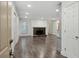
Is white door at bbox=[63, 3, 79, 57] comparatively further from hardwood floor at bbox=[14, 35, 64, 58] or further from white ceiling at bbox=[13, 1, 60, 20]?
white ceiling at bbox=[13, 1, 60, 20]

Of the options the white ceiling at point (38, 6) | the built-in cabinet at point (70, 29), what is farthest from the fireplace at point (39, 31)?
the built-in cabinet at point (70, 29)

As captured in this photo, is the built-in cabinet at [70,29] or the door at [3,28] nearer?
the door at [3,28]

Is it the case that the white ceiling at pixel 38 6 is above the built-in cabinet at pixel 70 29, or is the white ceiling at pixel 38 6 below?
above

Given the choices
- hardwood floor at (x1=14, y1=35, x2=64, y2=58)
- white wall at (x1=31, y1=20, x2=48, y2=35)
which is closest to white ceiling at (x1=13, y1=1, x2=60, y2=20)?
hardwood floor at (x1=14, y1=35, x2=64, y2=58)

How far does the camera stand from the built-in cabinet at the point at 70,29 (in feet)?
14.8

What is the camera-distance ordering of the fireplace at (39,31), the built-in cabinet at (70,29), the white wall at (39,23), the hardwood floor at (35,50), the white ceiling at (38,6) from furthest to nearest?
the fireplace at (39,31), the white wall at (39,23), the white ceiling at (38,6), the hardwood floor at (35,50), the built-in cabinet at (70,29)

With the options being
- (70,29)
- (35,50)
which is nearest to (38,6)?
(35,50)

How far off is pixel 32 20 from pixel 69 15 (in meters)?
13.2

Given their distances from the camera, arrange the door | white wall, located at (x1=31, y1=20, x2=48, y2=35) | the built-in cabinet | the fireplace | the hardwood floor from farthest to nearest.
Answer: the fireplace < white wall, located at (x1=31, y1=20, x2=48, y2=35) < the hardwood floor < the built-in cabinet < the door

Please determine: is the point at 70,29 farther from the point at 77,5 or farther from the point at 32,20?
the point at 32,20

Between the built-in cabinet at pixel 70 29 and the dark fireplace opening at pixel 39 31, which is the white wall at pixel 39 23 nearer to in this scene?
the dark fireplace opening at pixel 39 31

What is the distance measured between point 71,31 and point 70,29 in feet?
0.39

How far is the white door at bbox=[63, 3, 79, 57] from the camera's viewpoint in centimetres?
451

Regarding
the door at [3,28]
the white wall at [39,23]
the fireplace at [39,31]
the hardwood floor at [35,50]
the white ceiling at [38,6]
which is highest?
the white ceiling at [38,6]
